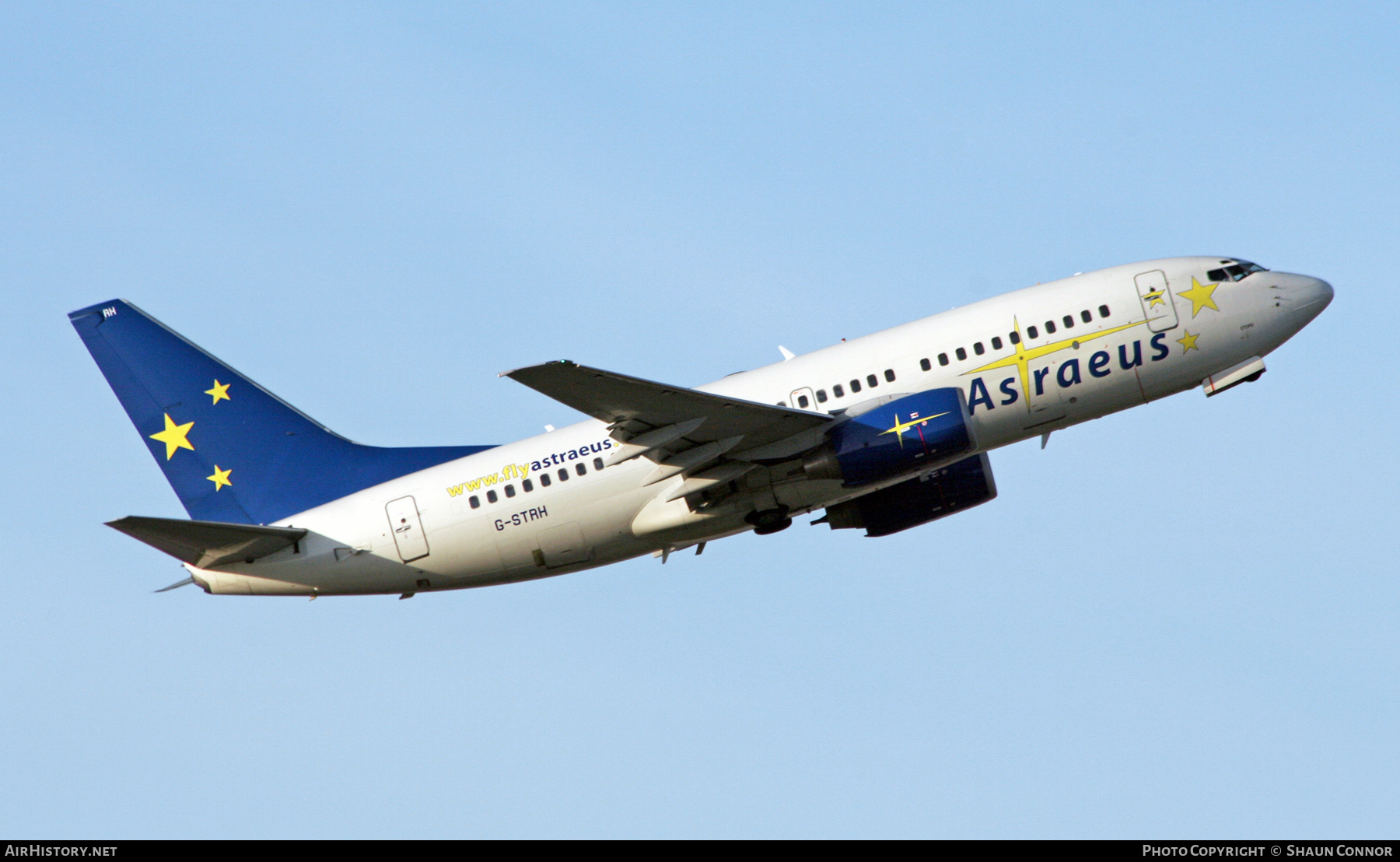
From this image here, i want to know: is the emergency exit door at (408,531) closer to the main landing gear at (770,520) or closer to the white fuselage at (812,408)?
the white fuselage at (812,408)

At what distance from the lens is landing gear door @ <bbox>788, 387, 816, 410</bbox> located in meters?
34.8

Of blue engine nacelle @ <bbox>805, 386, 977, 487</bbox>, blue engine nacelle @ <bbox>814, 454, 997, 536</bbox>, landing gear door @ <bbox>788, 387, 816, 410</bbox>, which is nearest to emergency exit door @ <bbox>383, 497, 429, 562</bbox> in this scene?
landing gear door @ <bbox>788, 387, 816, 410</bbox>

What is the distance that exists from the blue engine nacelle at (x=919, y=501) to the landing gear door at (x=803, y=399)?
4.52m

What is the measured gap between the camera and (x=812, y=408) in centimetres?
3472

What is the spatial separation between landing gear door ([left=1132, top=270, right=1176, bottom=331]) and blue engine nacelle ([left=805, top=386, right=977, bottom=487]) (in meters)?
5.76

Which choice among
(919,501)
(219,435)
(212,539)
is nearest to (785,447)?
(919,501)

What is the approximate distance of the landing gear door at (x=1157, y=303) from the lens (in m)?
35.4

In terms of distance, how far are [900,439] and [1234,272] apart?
10.8 m

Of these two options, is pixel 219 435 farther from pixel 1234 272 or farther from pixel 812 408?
pixel 1234 272
